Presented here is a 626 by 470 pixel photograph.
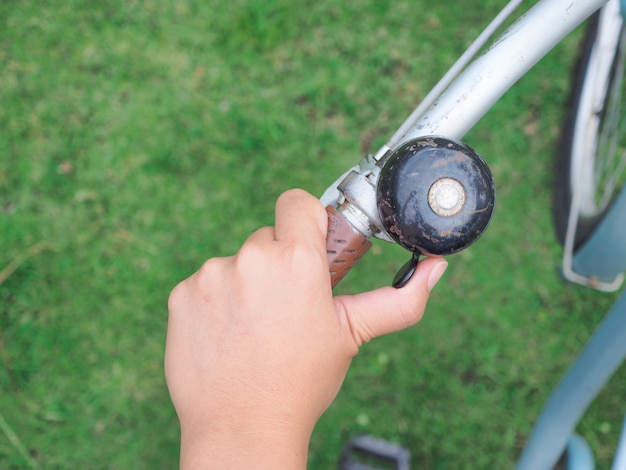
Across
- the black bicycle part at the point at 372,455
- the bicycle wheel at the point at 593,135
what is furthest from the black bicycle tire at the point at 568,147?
the black bicycle part at the point at 372,455

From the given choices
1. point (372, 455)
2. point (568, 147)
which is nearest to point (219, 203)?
point (372, 455)

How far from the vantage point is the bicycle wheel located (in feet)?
6.04

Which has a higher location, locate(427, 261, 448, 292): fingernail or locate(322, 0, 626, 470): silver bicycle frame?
locate(322, 0, 626, 470): silver bicycle frame

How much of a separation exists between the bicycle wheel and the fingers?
1.18 meters

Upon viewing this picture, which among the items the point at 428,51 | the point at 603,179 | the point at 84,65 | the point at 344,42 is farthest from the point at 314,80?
the point at 603,179

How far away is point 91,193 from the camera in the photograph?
226cm

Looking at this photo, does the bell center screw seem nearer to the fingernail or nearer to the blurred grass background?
the fingernail

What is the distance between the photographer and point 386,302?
91cm

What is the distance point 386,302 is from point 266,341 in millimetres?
211

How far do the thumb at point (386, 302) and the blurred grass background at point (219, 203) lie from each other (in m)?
1.21

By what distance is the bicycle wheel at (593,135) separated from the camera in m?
1.84

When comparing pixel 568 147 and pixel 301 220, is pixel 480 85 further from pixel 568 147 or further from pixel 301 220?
pixel 568 147

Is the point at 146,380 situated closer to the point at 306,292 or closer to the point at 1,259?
the point at 1,259

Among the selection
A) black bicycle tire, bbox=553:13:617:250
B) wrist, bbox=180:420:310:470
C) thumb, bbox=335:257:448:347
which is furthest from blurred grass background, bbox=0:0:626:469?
wrist, bbox=180:420:310:470
